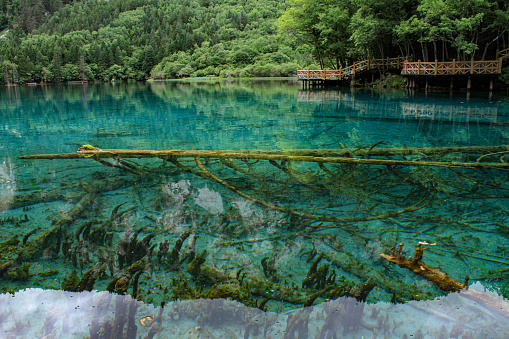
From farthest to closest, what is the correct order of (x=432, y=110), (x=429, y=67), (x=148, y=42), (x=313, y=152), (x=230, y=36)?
(x=230, y=36), (x=148, y=42), (x=429, y=67), (x=432, y=110), (x=313, y=152)

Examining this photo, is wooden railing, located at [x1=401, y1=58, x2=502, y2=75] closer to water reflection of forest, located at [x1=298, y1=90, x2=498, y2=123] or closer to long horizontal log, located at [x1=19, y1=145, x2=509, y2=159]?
water reflection of forest, located at [x1=298, y1=90, x2=498, y2=123]

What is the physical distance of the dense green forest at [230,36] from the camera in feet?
82.6

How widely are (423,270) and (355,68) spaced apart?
105 feet

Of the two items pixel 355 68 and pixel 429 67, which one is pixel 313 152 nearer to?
pixel 429 67

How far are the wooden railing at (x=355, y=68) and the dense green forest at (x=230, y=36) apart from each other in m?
1.27

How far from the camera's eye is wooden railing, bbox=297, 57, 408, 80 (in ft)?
104

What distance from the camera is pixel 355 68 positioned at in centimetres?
3322

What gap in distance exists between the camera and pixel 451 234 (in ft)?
14.5

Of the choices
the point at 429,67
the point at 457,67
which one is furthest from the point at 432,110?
the point at 429,67

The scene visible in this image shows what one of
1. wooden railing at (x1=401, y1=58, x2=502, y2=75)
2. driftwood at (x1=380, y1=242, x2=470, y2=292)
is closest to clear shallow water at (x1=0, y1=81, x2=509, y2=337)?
driftwood at (x1=380, y1=242, x2=470, y2=292)

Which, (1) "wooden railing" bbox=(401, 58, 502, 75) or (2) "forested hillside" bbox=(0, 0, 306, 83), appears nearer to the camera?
(1) "wooden railing" bbox=(401, 58, 502, 75)

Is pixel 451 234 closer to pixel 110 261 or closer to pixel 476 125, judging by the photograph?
pixel 110 261

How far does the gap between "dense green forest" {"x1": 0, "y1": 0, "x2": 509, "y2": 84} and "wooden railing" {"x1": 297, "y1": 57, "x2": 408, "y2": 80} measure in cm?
127

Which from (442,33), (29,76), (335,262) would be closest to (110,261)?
(335,262)
